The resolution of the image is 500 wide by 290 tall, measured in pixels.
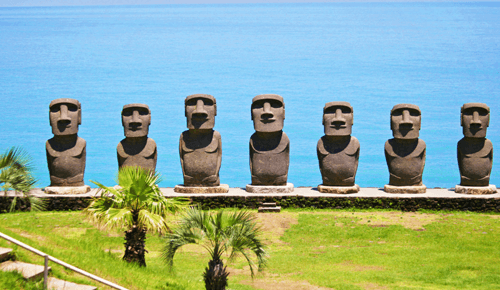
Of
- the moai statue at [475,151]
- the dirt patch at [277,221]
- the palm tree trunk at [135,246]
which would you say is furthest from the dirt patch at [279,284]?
the moai statue at [475,151]

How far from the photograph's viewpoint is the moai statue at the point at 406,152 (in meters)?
20.2

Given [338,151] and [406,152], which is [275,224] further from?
[406,152]

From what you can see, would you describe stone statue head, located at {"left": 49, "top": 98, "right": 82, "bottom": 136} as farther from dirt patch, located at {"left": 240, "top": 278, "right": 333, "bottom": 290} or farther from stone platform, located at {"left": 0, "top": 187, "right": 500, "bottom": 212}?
dirt patch, located at {"left": 240, "top": 278, "right": 333, "bottom": 290}

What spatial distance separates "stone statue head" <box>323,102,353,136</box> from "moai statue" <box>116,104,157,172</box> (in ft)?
16.0

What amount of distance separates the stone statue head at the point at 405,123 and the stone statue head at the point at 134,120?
22.6ft

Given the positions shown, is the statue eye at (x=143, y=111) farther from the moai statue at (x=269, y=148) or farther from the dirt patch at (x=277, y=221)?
the dirt patch at (x=277, y=221)

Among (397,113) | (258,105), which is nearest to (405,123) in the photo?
(397,113)

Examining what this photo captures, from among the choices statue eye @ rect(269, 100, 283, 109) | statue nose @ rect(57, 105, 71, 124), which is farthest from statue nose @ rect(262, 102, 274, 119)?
statue nose @ rect(57, 105, 71, 124)

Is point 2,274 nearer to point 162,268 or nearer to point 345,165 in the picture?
point 162,268

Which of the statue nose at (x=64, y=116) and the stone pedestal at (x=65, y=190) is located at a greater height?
the statue nose at (x=64, y=116)

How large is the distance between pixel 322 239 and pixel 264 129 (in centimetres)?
416

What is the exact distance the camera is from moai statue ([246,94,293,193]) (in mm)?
20000

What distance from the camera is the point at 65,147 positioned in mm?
20141

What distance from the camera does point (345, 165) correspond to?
20.2m
